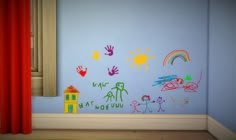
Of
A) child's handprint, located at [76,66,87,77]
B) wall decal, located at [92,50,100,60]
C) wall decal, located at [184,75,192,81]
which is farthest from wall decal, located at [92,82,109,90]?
wall decal, located at [184,75,192,81]

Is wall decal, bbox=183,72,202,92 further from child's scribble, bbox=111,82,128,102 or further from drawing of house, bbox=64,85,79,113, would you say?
drawing of house, bbox=64,85,79,113

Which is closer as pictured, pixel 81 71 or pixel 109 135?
pixel 109 135

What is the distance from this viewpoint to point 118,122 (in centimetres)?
315

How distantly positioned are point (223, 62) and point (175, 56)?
580mm

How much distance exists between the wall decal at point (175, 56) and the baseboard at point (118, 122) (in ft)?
2.09

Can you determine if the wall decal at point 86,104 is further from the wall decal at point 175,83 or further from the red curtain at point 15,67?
the wall decal at point 175,83

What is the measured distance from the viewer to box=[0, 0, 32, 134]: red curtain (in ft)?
9.52

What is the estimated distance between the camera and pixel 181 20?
3094 mm

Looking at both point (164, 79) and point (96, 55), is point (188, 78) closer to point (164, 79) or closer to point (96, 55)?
point (164, 79)

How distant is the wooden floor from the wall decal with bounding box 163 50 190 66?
81cm

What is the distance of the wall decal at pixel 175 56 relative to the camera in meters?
3.11

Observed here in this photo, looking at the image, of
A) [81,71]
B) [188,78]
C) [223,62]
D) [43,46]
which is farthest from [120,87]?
[223,62]

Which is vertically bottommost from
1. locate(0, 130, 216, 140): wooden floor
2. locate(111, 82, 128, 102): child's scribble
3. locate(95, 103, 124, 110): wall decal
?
locate(0, 130, 216, 140): wooden floor

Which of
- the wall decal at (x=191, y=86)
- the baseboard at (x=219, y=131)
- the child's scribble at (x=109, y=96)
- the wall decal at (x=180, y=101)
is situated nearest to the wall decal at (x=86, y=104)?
the child's scribble at (x=109, y=96)
